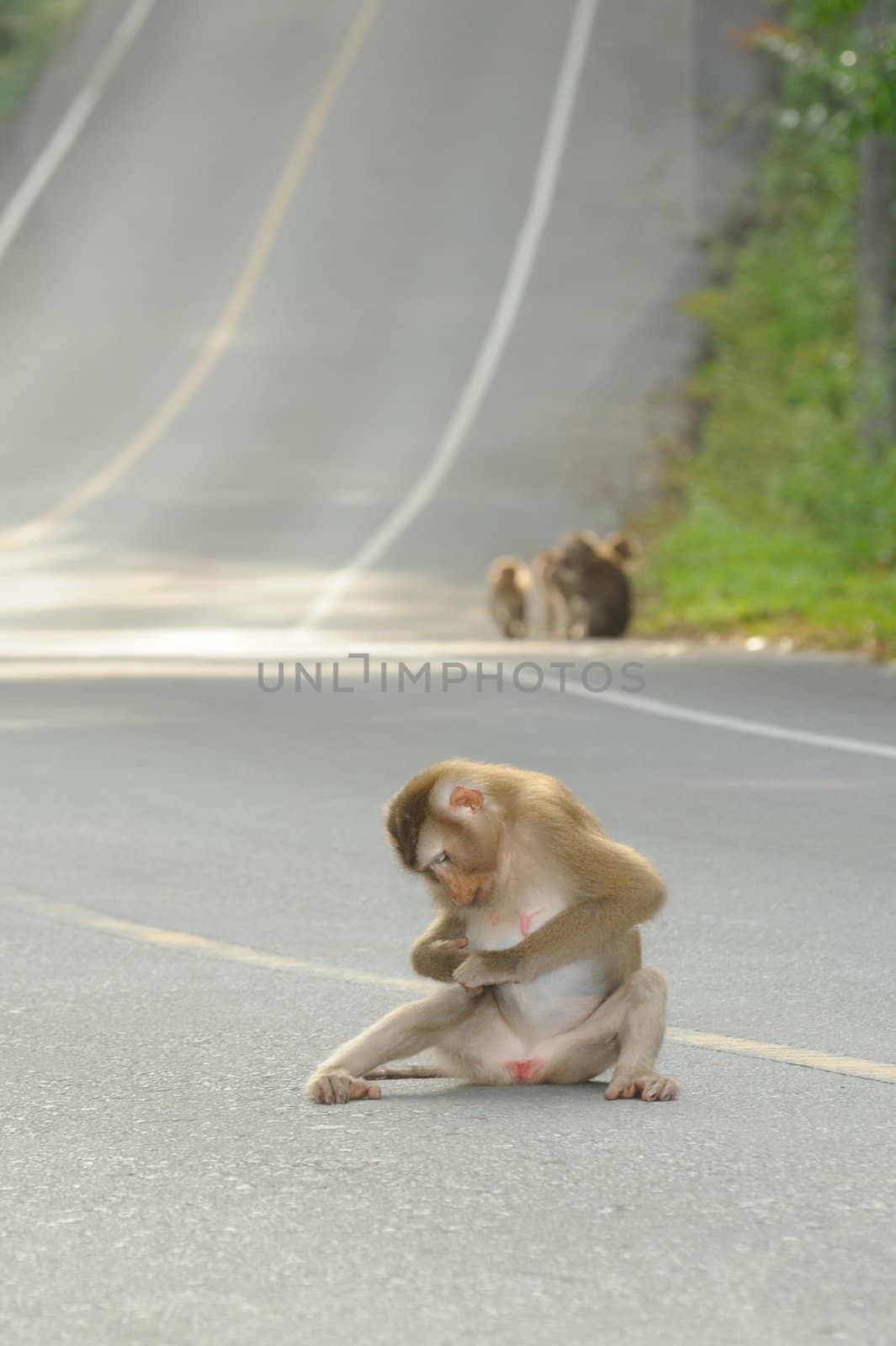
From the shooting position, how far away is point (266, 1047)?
24.2 ft

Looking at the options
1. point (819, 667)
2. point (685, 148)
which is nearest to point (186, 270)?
point (685, 148)

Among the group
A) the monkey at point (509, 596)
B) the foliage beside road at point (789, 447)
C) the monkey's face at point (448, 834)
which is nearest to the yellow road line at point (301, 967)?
the monkey's face at point (448, 834)

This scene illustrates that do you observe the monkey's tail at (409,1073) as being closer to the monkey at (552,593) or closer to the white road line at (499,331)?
the monkey at (552,593)

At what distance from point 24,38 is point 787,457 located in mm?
31752

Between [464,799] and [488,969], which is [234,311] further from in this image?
[464,799]

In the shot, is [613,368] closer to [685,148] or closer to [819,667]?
[685,148]

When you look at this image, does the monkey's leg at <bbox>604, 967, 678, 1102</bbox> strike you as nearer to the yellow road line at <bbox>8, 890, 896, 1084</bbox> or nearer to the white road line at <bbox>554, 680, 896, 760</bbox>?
the yellow road line at <bbox>8, 890, 896, 1084</bbox>

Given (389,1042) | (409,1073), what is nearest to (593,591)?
(409,1073)

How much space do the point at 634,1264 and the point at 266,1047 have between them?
239cm

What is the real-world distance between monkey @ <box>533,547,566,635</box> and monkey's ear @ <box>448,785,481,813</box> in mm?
17138

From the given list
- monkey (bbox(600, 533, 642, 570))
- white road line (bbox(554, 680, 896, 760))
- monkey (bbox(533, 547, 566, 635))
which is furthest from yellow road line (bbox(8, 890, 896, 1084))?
monkey (bbox(600, 533, 642, 570))

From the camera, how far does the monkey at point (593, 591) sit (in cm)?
2288

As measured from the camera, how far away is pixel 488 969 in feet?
20.9

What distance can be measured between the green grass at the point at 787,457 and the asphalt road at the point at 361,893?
1.26 metres
